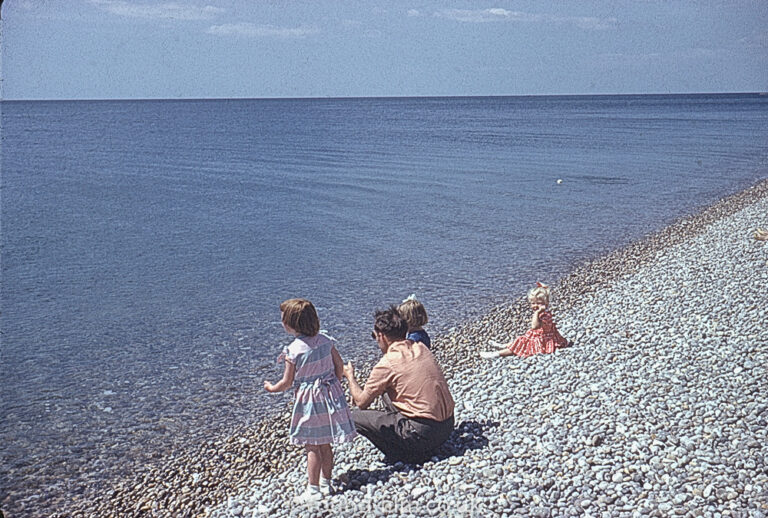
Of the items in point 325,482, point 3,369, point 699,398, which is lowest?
point 3,369

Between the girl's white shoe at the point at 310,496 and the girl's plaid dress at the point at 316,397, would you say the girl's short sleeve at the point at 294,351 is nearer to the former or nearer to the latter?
the girl's plaid dress at the point at 316,397

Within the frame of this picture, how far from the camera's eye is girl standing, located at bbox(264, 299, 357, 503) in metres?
6.17

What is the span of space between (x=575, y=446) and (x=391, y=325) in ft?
6.60

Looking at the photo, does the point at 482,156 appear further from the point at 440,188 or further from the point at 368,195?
the point at 368,195

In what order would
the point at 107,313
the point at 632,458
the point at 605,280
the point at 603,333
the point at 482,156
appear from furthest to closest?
the point at 482,156
the point at 605,280
the point at 107,313
the point at 603,333
the point at 632,458

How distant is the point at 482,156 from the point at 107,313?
32256 millimetres

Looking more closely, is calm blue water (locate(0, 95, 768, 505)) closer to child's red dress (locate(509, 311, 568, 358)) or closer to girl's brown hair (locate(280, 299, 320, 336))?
child's red dress (locate(509, 311, 568, 358))

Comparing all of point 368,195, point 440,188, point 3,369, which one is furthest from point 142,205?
point 3,369

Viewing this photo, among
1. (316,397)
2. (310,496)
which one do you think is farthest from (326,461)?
(316,397)

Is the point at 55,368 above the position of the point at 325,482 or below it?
below

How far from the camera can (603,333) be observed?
1004cm

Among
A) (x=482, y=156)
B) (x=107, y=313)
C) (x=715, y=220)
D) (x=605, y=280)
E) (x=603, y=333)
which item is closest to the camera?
(x=603, y=333)

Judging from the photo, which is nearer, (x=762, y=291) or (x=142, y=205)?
(x=762, y=291)

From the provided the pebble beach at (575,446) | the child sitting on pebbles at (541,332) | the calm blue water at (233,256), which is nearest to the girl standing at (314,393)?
the pebble beach at (575,446)
